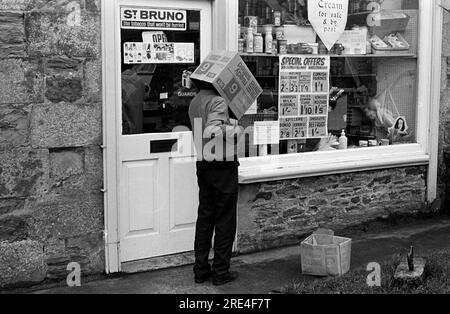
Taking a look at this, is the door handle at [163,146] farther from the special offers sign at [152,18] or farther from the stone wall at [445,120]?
the stone wall at [445,120]

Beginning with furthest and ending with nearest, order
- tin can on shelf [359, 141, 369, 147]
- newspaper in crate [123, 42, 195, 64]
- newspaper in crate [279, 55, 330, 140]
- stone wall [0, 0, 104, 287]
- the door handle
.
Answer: tin can on shelf [359, 141, 369, 147], newspaper in crate [279, 55, 330, 140], the door handle, newspaper in crate [123, 42, 195, 64], stone wall [0, 0, 104, 287]

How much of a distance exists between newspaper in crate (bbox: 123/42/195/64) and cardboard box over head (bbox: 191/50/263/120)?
0.59m

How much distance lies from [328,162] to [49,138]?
3053mm

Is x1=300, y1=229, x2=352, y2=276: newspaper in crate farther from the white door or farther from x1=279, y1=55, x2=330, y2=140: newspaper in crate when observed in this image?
x1=279, y1=55, x2=330, y2=140: newspaper in crate

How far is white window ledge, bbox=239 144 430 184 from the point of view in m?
6.49

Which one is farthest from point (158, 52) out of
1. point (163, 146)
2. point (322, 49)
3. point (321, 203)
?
point (321, 203)

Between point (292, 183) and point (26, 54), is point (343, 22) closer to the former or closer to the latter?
point (292, 183)

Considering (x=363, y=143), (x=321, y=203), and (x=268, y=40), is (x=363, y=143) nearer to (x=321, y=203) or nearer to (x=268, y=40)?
(x=321, y=203)

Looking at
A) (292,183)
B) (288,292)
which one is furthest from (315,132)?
(288,292)

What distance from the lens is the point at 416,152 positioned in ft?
25.5

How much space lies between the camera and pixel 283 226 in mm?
6656

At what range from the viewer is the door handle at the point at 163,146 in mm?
5906

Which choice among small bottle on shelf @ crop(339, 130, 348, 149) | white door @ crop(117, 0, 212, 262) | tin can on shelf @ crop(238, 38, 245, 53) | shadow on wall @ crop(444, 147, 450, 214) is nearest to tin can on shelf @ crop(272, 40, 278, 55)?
tin can on shelf @ crop(238, 38, 245, 53)

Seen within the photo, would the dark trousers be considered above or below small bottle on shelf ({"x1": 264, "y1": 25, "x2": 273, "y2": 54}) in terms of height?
below
